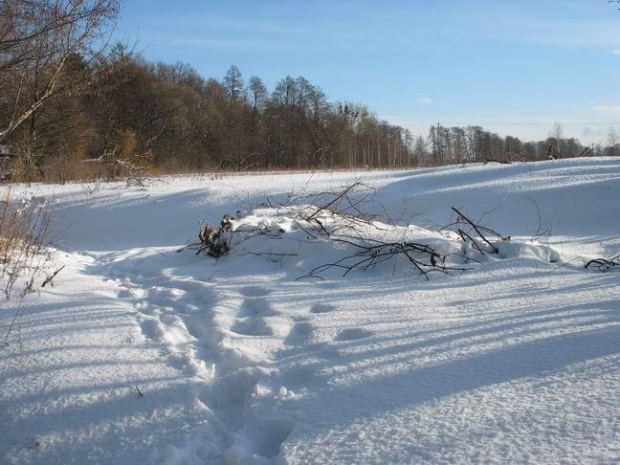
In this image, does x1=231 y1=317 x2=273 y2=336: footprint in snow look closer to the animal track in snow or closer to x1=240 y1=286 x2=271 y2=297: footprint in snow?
the animal track in snow

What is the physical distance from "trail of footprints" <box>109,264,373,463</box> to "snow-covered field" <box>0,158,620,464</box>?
1 centimetres

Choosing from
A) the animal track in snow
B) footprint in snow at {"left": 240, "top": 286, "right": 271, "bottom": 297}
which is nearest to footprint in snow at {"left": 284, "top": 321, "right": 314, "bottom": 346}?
the animal track in snow

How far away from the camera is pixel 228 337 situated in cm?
323

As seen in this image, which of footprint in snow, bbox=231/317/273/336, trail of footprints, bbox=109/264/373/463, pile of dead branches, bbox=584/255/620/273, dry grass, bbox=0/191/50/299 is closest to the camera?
trail of footprints, bbox=109/264/373/463

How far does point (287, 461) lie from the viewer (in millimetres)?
1930

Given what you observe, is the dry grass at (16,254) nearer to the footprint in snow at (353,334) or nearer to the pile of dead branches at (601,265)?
the footprint in snow at (353,334)

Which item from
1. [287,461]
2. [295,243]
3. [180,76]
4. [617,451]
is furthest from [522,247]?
[180,76]

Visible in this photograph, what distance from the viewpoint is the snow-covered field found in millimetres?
2037

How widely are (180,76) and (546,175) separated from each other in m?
40.4

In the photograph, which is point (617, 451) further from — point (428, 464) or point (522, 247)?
point (522, 247)

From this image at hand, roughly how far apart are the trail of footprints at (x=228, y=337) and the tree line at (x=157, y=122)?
4.23 metres

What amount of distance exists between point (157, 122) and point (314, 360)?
36.9 metres

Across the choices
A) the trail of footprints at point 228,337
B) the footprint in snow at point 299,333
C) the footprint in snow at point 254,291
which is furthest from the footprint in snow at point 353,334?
the footprint in snow at point 254,291

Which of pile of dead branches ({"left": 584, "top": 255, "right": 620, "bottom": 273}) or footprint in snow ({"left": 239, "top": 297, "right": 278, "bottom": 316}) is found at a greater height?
pile of dead branches ({"left": 584, "top": 255, "right": 620, "bottom": 273})
